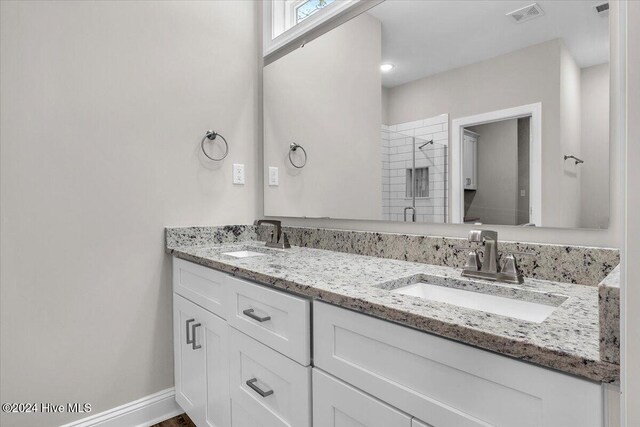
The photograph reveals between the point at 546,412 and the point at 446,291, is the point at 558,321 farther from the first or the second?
the point at 446,291

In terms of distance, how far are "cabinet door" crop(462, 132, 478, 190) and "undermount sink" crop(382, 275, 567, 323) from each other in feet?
1.33

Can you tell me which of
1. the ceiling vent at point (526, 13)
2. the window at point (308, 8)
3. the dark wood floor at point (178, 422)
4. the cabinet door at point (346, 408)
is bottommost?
the dark wood floor at point (178, 422)

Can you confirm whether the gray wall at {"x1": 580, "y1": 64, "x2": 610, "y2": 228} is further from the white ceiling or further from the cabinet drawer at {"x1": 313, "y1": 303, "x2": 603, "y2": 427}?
the cabinet drawer at {"x1": 313, "y1": 303, "x2": 603, "y2": 427}

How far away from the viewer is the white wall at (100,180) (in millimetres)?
1430

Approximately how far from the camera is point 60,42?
151cm

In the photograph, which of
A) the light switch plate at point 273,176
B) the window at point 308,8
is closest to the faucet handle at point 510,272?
the light switch plate at point 273,176

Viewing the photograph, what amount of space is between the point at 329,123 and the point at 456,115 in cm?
68

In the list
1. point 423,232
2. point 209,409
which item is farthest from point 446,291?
point 209,409

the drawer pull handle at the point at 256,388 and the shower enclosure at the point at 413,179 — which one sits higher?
the shower enclosure at the point at 413,179

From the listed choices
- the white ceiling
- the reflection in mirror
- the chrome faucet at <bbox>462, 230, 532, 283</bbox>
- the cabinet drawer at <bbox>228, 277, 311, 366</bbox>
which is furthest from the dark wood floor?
the reflection in mirror

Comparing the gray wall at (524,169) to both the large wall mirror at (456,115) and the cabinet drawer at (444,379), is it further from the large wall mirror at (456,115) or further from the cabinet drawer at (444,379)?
the cabinet drawer at (444,379)

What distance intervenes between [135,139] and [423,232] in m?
1.39

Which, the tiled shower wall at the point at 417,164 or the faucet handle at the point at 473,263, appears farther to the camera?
the tiled shower wall at the point at 417,164

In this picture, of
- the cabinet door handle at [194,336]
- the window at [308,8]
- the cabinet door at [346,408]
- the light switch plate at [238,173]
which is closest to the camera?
the cabinet door at [346,408]
